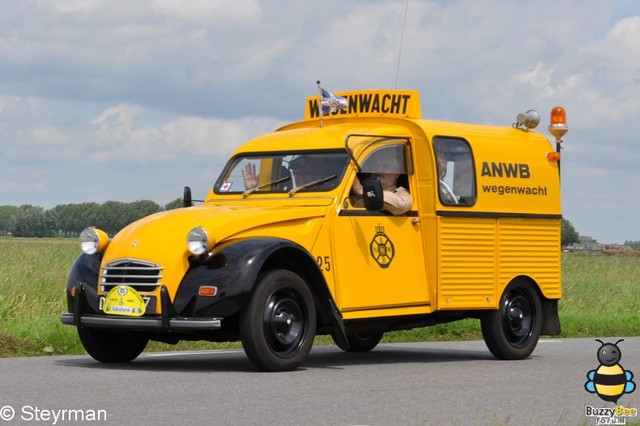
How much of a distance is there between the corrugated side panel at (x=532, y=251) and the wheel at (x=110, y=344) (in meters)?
4.19

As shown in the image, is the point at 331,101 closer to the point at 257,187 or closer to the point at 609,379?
the point at 257,187

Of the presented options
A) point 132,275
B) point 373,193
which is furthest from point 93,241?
point 373,193

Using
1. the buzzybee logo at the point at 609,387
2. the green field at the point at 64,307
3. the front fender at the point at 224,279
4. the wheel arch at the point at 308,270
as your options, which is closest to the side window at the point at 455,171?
the wheel arch at the point at 308,270

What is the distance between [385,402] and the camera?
943cm

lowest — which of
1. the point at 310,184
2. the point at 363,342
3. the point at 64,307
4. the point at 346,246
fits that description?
the point at 363,342

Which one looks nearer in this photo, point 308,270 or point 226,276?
point 226,276

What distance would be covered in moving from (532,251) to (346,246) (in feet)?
10.7

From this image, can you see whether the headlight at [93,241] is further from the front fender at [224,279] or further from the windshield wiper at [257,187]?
the windshield wiper at [257,187]

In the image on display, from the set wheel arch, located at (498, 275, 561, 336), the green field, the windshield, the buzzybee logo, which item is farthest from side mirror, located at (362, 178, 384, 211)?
the green field

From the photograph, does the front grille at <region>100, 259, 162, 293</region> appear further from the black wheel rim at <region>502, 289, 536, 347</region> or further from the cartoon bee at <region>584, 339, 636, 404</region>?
the black wheel rim at <region>502, 289, 536, 347</region>

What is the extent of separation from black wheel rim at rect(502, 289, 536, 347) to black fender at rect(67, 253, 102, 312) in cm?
482

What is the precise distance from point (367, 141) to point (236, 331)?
2.69m

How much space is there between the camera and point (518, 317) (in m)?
14.5

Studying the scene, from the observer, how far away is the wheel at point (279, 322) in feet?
36.5
